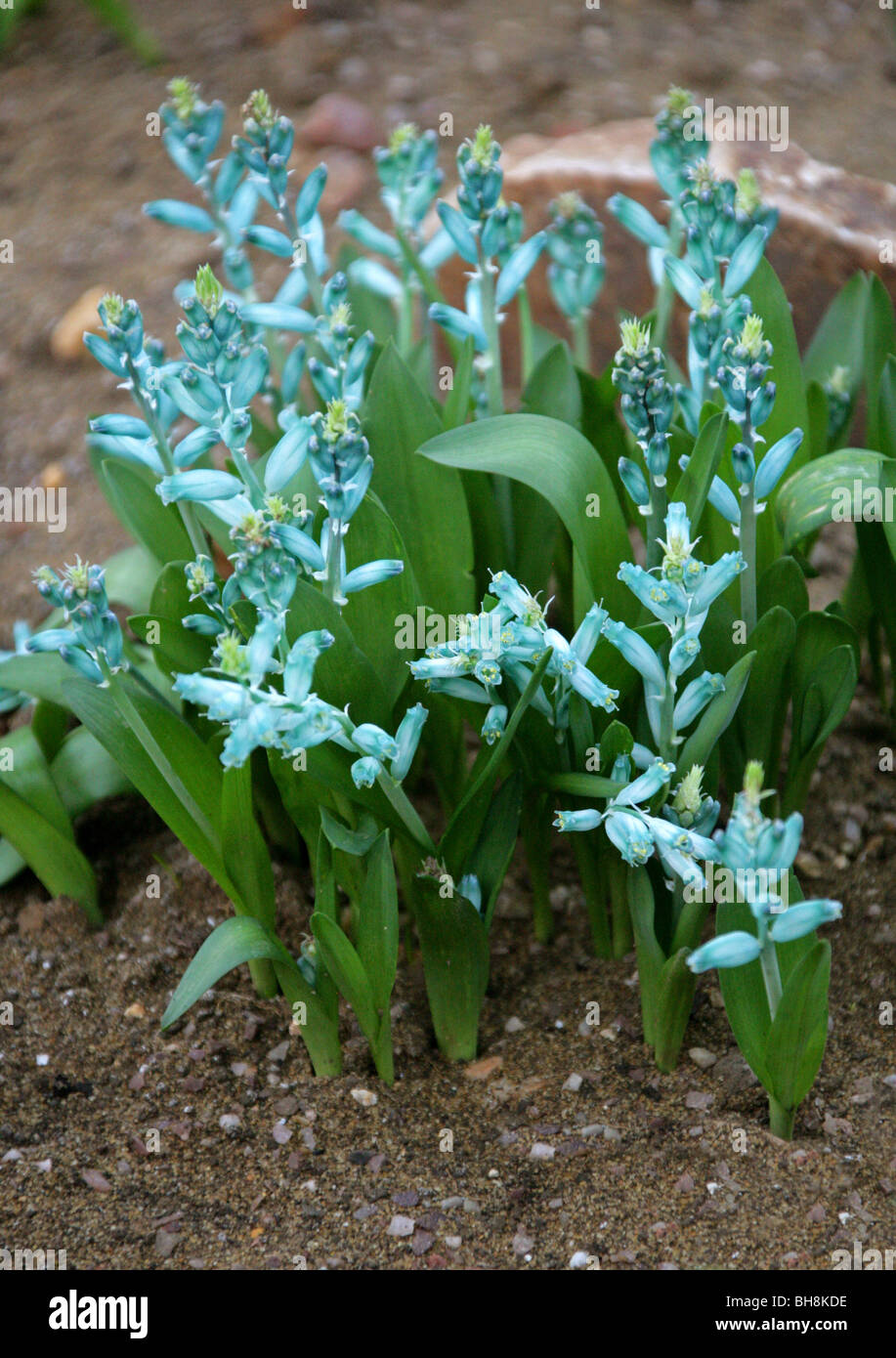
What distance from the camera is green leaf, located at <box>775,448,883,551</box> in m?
2.24

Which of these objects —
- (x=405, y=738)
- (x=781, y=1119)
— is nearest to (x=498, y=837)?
(x=405, y=738)

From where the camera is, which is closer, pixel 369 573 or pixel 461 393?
pixel 369 573

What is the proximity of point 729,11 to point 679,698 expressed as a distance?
14.3 ft

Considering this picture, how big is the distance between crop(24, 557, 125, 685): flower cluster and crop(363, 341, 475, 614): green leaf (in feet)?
1.94

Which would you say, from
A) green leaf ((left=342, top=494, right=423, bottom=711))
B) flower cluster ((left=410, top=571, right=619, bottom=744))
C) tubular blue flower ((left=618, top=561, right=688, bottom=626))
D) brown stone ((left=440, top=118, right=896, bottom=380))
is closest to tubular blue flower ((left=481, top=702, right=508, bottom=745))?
flower cluster ((left=410, top=571, right=619, bottom=744))

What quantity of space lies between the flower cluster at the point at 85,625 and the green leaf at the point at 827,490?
46.1 inches

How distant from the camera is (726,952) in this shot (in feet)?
5.84

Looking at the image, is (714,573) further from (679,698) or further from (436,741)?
(436,741)

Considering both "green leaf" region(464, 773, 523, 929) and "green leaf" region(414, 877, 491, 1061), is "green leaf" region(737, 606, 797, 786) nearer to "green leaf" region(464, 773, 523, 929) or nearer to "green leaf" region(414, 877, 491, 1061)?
"green leaf" region(464, 773, 523, 929)

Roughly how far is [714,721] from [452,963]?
61 cm

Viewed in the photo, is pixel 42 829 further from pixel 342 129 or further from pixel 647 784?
pixel 342 129

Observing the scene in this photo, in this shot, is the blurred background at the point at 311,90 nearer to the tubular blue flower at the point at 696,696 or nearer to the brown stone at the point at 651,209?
the brown stone at the point at 651,209

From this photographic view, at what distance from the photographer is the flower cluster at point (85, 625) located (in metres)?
1.99

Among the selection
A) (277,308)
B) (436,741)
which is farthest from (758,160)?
(436,741)
